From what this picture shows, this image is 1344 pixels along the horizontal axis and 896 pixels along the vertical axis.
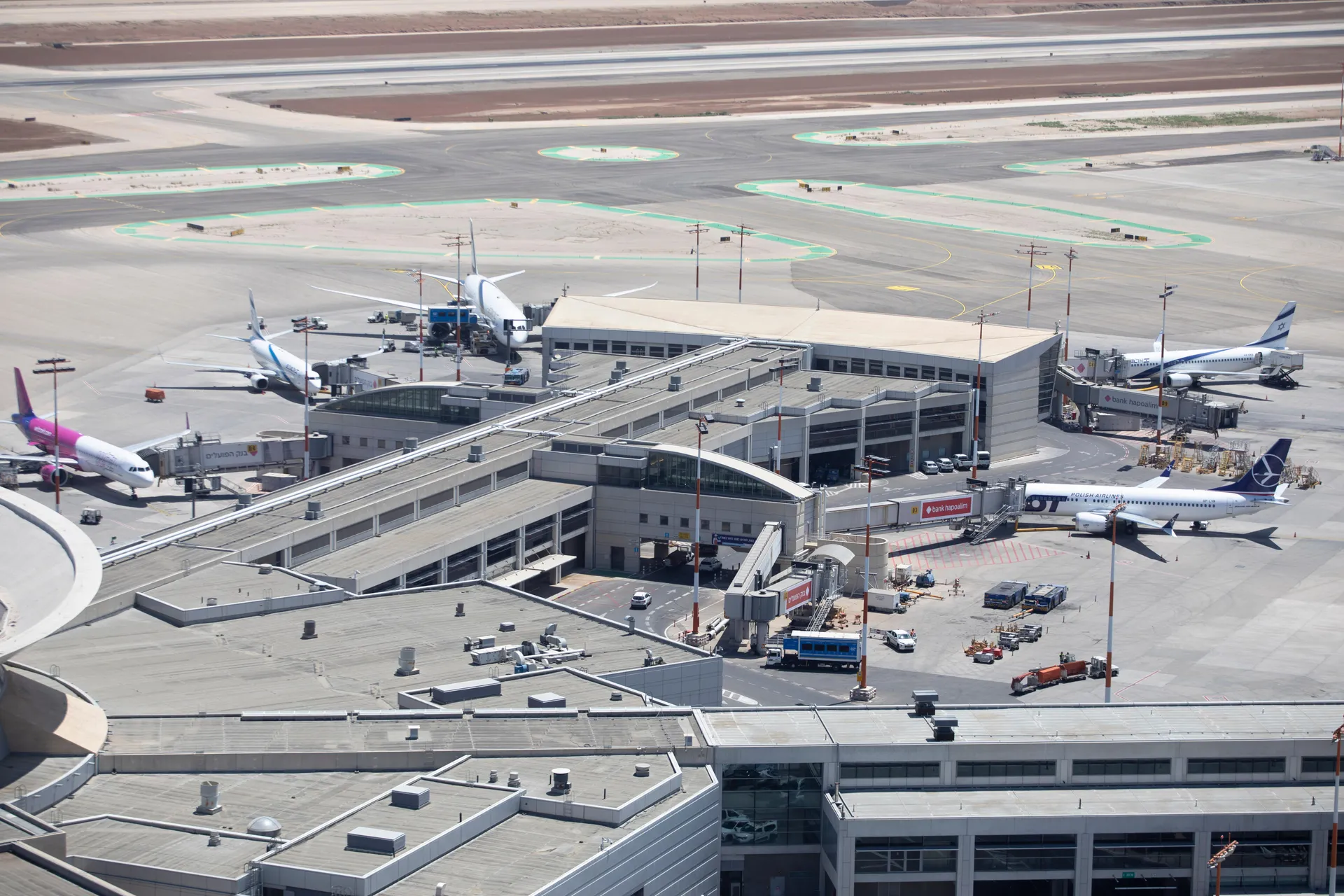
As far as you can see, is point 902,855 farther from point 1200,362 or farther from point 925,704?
point 1200,362

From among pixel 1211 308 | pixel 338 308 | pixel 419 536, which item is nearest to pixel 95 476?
pixel 419 536

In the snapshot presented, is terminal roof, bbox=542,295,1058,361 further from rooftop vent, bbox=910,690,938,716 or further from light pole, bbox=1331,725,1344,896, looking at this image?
light pole, bbox=1331,725,1344,896

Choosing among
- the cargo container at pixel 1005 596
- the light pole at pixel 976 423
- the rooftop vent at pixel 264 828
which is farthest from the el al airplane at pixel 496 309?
the rooftop vent at pixel 264 828

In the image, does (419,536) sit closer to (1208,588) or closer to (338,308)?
(1208,588)

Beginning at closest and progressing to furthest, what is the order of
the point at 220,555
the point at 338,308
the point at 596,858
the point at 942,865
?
the point at 596,858 < the point at 942,865 < the point at 220,555 < the point at 338,308

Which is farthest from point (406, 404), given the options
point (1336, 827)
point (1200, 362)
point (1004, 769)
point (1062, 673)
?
point (1336, 827)

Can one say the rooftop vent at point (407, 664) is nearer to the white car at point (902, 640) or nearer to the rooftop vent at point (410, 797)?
the rooftop vent at point (410, 797)
